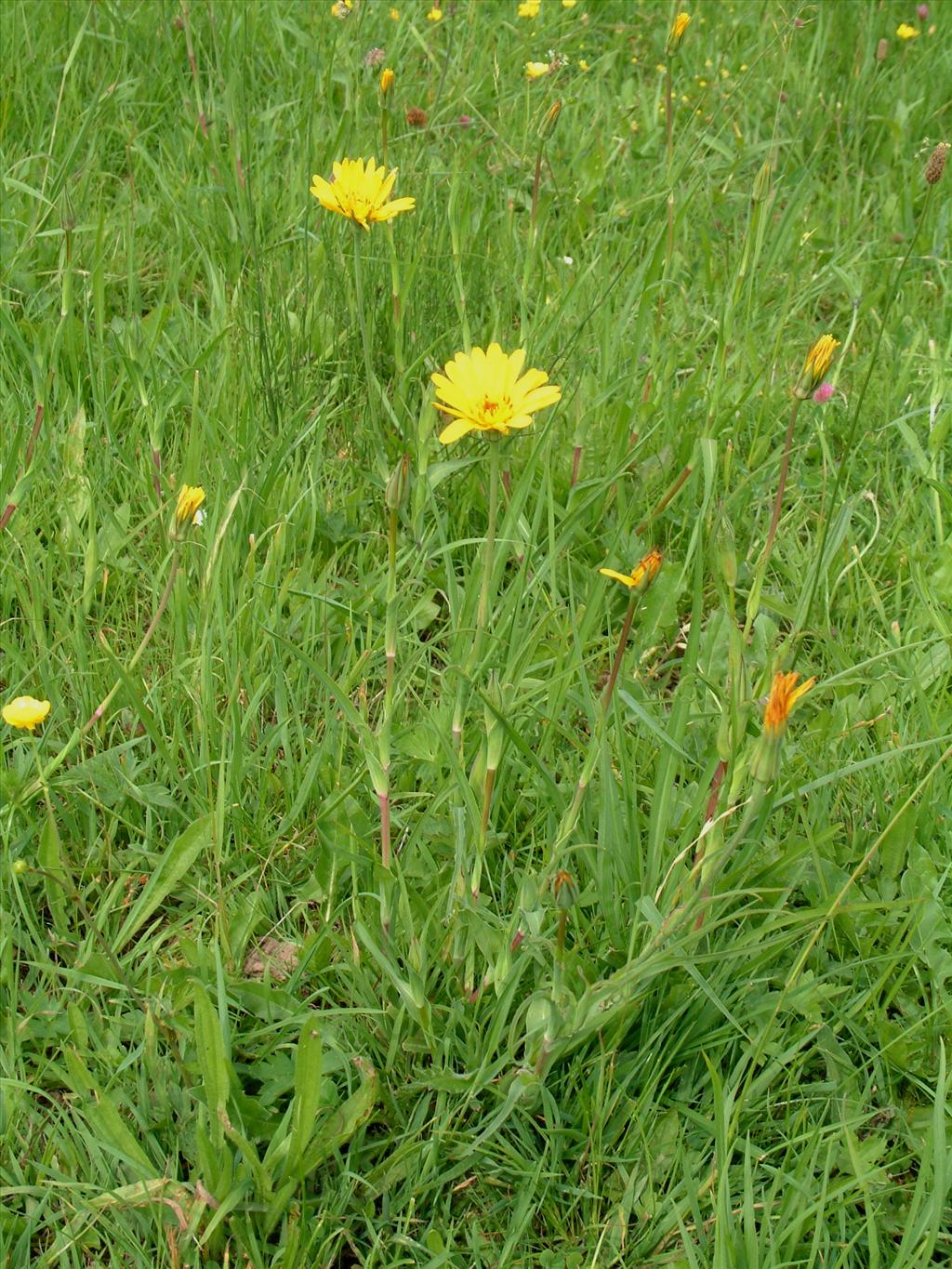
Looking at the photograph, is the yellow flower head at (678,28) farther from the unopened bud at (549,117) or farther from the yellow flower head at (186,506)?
the yellow flower head at (186,506)

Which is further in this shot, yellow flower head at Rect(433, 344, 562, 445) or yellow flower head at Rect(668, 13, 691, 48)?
yellow flower head at Rect(668, 13, 691, 48)

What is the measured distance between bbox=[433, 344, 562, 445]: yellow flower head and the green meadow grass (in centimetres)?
11

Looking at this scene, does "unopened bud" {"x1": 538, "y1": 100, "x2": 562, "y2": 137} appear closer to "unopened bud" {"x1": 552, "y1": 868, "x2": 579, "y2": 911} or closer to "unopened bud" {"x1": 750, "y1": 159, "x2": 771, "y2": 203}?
"unopened bud" {"x1": 750, "y1": 159, "x2": 771, "y2": 203}

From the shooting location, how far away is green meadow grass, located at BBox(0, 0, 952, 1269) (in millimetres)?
1238

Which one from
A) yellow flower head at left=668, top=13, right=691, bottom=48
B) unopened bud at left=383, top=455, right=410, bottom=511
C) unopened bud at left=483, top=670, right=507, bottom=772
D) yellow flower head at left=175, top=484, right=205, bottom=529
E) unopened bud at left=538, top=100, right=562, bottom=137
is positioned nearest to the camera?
unopened bud at left=383, top=455, right=410, bottom=511

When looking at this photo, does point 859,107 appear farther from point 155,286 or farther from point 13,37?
point 13,37

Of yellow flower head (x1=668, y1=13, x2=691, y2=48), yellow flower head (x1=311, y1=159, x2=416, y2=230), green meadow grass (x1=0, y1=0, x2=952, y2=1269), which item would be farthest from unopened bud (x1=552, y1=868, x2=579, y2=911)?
yellow flower head (x1=668, y1=13, x2=691, y2=48)

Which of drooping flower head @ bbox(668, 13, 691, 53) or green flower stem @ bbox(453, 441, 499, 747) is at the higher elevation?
drooping flower head @ bbox(668, 13, 691, 53)

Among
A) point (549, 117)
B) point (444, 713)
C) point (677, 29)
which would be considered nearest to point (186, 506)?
point (444, 713)

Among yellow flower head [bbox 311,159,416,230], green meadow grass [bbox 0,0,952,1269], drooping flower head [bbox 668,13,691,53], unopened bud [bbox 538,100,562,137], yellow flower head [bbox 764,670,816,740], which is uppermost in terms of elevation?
drooping flower head [bbox 668,13,691,53]

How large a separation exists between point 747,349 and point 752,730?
3.03ft

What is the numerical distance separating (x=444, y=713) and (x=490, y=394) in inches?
17.9

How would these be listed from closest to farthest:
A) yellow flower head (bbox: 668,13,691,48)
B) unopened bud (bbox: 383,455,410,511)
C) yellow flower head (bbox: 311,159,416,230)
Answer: unopened bud (bbox: 383,455,410,511) < yellow flower head (bbox: 311,159,416,230) < yellow flower head (bbox: 668,13,691,48)

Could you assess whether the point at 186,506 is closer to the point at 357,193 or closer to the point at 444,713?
the point at 444,713
